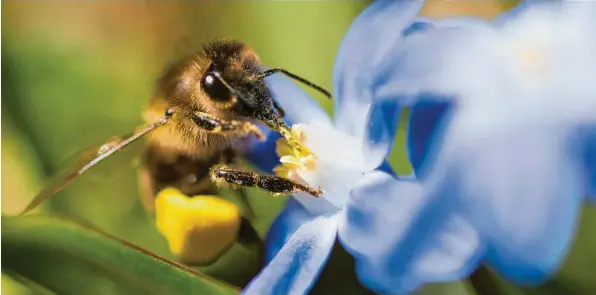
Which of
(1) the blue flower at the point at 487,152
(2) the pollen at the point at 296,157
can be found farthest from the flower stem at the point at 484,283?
(2) the pollen at the point at 296,157

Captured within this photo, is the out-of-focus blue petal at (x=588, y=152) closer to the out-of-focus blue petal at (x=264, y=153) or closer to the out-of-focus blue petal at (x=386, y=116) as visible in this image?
the out-of-focus blue petal at (x=386, y=116)

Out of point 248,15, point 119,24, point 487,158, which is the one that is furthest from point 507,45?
point 119,24

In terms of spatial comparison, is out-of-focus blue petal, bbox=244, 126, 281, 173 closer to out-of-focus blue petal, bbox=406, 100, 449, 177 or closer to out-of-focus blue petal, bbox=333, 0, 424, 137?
out-of-focus blue petal, bbox=333, 0, 424, 137

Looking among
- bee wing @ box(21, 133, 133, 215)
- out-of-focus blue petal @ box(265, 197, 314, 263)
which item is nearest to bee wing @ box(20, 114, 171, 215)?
bee wing @ box(21, 133, 133, 215)

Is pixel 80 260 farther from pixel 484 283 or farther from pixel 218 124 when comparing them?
pixel 484 283

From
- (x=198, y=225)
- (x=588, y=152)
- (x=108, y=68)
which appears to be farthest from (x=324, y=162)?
(x=108, y=68)

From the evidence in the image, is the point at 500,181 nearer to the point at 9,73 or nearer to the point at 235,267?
the point at 235,267

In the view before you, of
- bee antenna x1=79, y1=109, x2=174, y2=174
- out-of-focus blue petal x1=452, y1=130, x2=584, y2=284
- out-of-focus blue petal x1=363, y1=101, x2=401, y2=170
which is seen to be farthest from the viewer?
bee antenna x1=79, y1=109, x2=174, y2=174
